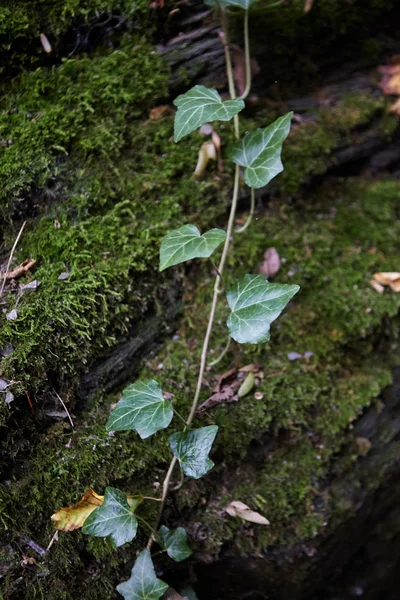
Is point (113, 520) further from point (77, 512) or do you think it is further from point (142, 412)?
point (142, 412)

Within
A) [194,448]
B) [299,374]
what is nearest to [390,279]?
[299,374]

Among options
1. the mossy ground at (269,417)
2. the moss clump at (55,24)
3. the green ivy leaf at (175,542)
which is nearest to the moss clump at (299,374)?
the mossy ground at (269,417)

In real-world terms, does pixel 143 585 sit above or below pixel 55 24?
below

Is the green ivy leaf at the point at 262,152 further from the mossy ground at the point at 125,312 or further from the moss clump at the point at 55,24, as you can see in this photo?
the moss clump at the point at 55,24

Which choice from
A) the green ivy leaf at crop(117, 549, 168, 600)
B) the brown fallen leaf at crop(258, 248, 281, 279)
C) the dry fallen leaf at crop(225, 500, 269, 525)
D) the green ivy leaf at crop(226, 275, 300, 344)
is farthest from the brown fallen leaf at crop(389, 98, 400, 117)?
the green ivy leaf at crop(117, 549, 168, 600)

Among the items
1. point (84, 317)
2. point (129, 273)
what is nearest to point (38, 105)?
point (129, 273)
